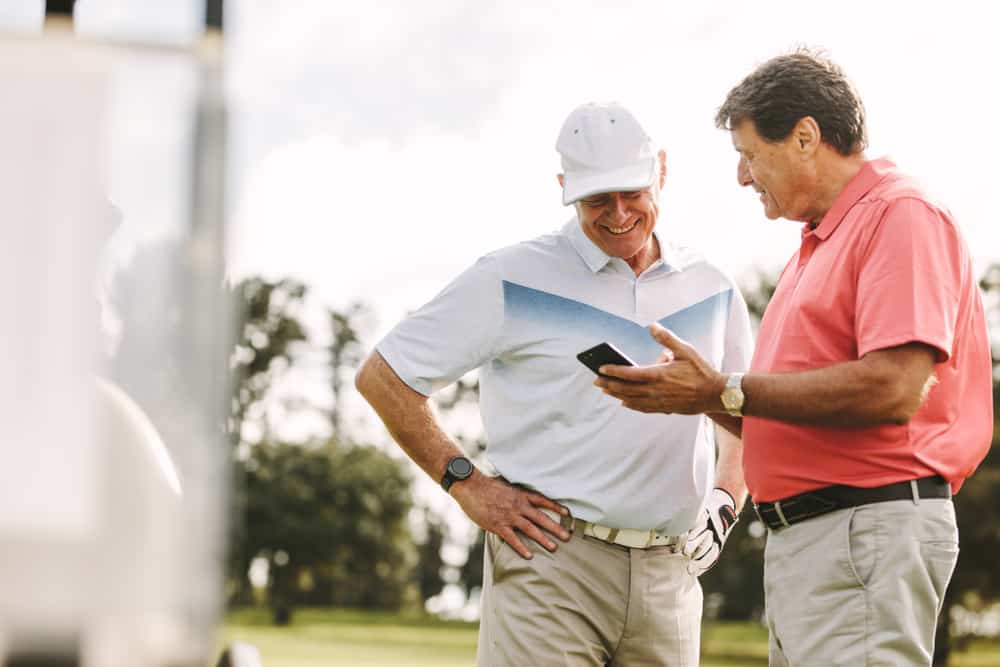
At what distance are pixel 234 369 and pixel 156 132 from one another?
29 cm

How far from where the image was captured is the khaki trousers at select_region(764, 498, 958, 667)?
2.68 m

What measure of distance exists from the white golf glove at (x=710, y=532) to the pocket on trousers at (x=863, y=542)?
0.75 m

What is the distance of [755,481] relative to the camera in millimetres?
2971

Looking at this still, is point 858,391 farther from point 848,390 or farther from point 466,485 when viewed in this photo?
point 466,485

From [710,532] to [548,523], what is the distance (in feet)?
1.48

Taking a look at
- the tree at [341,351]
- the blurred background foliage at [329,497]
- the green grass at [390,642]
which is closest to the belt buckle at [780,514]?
the green grass at [390,642]

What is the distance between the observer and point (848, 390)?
8.64 feet

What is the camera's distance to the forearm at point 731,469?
143 inches

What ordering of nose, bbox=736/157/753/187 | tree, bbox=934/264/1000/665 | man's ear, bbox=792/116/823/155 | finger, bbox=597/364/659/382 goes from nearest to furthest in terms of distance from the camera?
1. finger, bbox=597/364/659/382
2. man's ear, bbox=792/116/823/155
3. nose, bbox=736/157/753/187
4. tree, bbox=934/264/1000/665

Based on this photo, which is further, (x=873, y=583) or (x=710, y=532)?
(x=710, y=532)

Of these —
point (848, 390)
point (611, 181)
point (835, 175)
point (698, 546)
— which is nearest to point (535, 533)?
point (698, 546)

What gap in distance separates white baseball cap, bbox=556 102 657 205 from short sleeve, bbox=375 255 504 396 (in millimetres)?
323

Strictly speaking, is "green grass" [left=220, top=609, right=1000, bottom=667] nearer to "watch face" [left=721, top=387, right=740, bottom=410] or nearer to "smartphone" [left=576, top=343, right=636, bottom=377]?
"smartphone" [left=576, top=343, right=636, bottom=377]

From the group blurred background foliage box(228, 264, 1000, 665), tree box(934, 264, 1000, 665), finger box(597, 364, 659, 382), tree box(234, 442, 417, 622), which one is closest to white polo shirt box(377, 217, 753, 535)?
finger box(597, 364, 659, 382)
